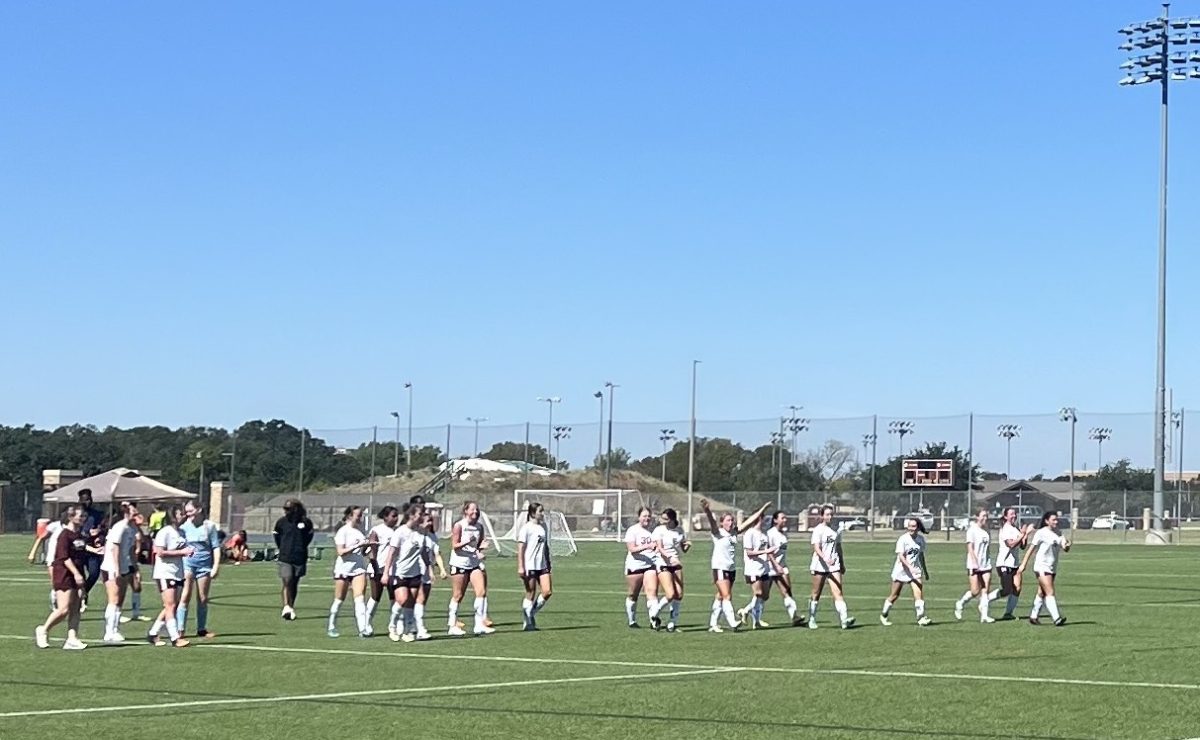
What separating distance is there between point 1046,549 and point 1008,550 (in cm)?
214

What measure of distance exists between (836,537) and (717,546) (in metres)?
1.79

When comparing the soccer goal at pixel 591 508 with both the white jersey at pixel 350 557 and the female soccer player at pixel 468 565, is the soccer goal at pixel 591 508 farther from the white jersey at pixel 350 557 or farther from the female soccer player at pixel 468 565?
the white jersey at pixel 350 557

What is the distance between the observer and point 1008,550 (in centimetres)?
2961

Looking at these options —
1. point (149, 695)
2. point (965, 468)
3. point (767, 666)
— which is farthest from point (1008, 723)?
point (965, 468)

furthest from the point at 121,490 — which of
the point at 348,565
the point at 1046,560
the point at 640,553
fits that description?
the point at 1046,560

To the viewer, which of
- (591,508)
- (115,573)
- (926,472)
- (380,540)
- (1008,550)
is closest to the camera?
(115,573)

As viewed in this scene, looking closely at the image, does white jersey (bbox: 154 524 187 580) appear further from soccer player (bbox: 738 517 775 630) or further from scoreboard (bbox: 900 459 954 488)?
scoreboard (bbox: 900 459 954 488)

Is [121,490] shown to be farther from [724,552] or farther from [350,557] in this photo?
[724,552]

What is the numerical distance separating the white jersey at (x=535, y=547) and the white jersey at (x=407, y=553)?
228 centimetres

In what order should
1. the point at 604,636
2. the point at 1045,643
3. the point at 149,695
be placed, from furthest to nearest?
the point at 604,636 < the point at 1045,643 < the point at 149,695

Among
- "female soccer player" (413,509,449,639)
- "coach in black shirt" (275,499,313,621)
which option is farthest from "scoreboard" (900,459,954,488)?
"female soccer player" (413,509,449,639)

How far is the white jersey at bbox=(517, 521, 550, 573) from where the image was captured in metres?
26.4

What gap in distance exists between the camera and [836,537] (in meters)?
27.0

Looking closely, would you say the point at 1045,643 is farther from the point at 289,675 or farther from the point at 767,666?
the point at 289,675
